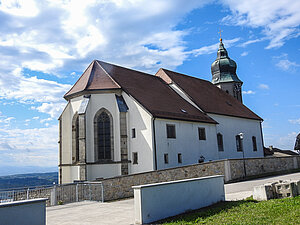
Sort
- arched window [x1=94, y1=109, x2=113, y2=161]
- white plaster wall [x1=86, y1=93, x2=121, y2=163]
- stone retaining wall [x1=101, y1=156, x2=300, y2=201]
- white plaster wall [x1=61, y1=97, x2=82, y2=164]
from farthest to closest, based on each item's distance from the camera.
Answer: white plaster wall [x1=61, y1=97, x2=82, y2=164]
arched window [x1=94, y1=109, x2=113, y2=161]
white plaster wall [x1=86, y1=93, x2=121, y2=163]
stone retaining wall [x1=101, y1=156, x2=300, y2=201]

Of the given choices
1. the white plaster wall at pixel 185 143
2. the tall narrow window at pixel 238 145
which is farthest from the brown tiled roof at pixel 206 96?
the white plaster wall at pixel 185 143

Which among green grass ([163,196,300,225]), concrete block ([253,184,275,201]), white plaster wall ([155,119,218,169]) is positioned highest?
white plaster wall ([155,119,218,169])

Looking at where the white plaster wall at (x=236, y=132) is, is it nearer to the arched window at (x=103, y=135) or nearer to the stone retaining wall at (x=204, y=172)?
the stone retaining wall at (x=204, y=172)

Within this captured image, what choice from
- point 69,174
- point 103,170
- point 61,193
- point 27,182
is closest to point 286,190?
point 61,193

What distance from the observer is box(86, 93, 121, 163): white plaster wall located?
22261 mm

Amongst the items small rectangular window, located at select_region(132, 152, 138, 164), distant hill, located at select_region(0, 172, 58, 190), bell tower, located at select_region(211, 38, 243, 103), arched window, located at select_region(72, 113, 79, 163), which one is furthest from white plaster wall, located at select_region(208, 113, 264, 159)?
distant hill, located at select_region(0, 172, 58, 190)

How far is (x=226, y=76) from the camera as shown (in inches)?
1602

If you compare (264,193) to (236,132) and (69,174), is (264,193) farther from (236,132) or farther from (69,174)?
(236,132)

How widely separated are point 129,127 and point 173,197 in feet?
44.7

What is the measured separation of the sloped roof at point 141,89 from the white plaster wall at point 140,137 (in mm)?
555

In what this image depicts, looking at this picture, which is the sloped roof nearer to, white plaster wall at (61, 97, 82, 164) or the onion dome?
white plaster wall at (61, 97, 82, 164)

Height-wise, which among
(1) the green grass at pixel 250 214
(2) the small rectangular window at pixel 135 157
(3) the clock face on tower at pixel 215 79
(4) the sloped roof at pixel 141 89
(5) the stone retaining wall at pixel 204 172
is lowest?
(1) the green grass at pixel 250 214

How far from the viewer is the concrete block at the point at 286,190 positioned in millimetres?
10492

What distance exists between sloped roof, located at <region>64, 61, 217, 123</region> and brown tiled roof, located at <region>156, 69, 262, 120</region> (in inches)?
69.0
